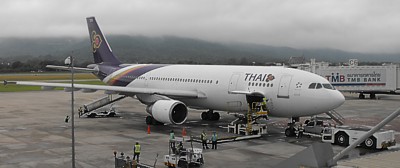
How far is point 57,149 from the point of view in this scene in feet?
70.6

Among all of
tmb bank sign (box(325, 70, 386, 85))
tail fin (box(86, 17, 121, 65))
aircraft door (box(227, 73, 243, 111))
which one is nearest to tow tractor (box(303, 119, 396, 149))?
aircraft door (box(227, 73, 243, 111))

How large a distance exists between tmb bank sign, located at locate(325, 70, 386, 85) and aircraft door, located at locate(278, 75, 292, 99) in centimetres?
2838

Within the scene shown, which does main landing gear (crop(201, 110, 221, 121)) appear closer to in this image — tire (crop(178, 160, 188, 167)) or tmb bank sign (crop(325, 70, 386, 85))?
tire (crop(178, 160, 188, 167))

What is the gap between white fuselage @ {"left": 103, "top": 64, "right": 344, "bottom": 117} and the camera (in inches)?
947

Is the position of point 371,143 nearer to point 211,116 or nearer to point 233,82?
point 233,82

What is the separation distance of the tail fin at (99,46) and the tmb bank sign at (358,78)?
26131 millimetres

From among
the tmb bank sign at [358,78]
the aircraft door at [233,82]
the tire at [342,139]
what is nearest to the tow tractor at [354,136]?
the tire at [342,139]

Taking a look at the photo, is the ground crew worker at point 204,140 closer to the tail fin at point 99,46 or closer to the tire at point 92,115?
the tire at point 92,115

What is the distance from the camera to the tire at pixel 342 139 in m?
23.0

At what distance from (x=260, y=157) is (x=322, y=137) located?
5.74 meters

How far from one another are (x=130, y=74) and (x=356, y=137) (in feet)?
62.0

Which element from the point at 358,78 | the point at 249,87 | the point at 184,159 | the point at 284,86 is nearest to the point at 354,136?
the point at 284,86

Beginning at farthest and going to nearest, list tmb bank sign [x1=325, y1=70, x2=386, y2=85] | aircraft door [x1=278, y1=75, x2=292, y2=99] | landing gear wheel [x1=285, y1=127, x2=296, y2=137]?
tmb bank sign [x1=325, y1=70, x2=386, y2=85] < landing gear wheel [x1=285, y1=127, x2=296, y2=137] < aircraft door [x1=278, y1=75, x2=292, y2=99]

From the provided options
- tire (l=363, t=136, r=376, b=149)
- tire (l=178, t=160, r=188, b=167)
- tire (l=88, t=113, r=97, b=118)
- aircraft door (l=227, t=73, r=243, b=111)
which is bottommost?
tire (l=178, t=160, r=188, b=167)
